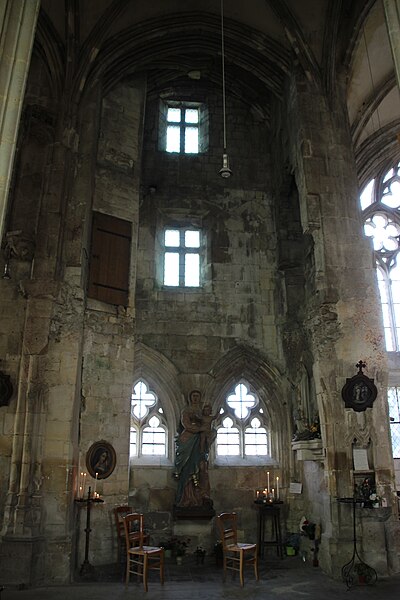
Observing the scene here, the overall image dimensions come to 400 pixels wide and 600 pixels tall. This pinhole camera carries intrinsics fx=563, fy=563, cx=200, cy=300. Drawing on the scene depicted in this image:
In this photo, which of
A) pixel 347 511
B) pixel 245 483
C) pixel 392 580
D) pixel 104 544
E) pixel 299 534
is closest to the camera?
pixel 392 580

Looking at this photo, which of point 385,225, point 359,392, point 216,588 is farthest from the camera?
point 385,225

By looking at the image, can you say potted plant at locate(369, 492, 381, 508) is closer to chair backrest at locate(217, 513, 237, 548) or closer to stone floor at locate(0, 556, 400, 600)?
stone floor at locate(0, 556, 400, 600)

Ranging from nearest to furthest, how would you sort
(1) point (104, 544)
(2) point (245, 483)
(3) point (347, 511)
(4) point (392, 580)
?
(4) point (392, 580)
(3) point (347, 511)
(1) point (104, 544)
(2) point (245, 483)

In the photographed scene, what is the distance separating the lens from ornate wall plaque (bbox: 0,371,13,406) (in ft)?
30.3

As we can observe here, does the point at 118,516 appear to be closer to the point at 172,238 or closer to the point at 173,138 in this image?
the point at 172,238

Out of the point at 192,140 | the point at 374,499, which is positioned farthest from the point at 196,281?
the point at 374,499

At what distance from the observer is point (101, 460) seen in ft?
35.0

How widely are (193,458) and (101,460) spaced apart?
2020 millimetres

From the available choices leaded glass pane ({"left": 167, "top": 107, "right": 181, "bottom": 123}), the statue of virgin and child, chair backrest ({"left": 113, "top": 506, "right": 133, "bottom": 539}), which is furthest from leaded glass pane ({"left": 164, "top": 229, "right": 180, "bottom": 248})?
chair backrest ({"left": 113, "top": 506, "right": 133, "bottom": 539})

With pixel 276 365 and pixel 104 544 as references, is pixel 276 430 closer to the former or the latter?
pixel 276 365

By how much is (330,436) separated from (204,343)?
406cm

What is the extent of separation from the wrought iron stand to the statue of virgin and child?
3348 millimetres

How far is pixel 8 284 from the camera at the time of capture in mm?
9875

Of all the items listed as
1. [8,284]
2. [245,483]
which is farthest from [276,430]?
[8,284]
